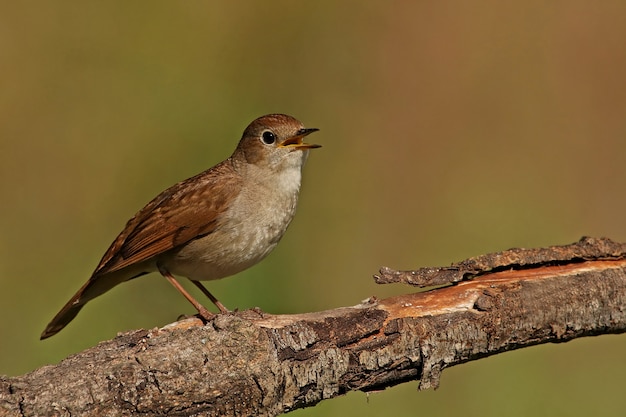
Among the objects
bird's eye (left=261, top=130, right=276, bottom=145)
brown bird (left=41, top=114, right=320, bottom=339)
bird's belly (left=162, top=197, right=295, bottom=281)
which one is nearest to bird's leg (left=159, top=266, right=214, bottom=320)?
brown bird (left=41, top=114, right=320, bottom=339)

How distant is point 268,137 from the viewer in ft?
17.5

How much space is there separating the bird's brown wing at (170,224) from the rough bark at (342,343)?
0.66 metres

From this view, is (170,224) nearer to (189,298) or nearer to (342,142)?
(189,298)

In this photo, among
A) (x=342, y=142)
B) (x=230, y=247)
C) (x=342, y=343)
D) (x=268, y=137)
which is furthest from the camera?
(x=342, y=142)

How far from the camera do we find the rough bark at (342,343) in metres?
3.53

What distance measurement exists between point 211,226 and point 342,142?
3.54 metres

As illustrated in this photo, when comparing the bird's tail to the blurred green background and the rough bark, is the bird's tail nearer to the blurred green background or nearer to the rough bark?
the blurred green background

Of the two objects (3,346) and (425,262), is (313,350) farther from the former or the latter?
(425,262)

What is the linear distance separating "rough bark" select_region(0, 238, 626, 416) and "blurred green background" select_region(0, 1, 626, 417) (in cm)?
147

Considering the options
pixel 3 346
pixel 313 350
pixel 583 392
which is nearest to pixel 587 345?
pixel 583 392

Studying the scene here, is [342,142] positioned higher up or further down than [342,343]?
higher up

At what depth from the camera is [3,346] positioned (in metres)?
6.06

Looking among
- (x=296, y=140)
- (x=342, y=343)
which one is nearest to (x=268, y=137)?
(x=296, y=140)

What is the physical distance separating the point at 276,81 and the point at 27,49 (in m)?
2.26
